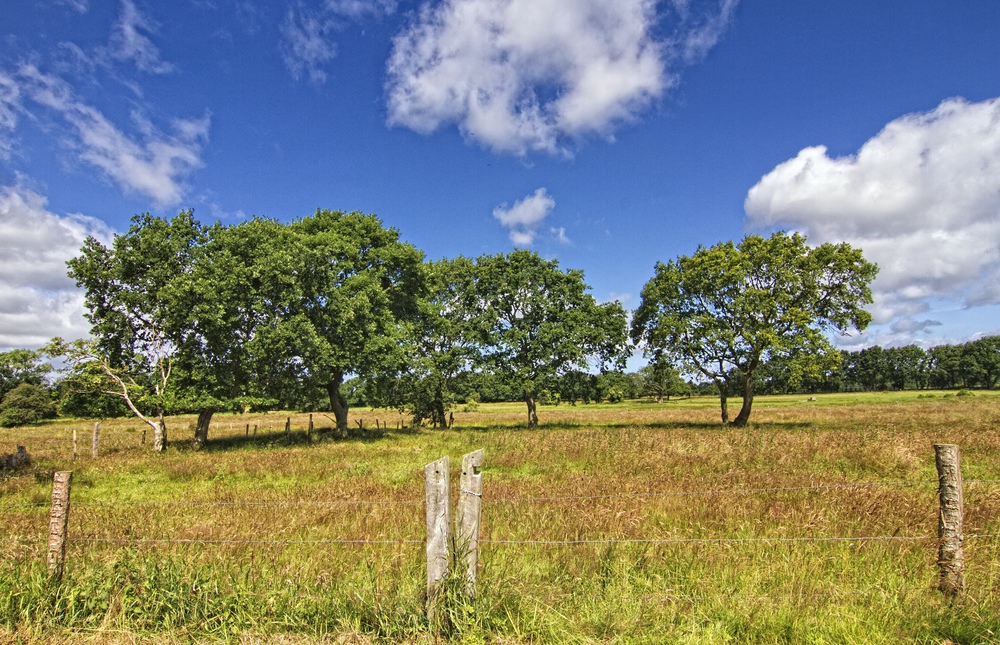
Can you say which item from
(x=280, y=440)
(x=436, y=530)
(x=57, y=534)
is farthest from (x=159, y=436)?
(x=436, y=530)

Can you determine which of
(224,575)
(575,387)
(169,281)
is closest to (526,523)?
(224,575)

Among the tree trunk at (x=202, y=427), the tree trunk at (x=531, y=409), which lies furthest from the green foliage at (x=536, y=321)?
the tree trunk at (x=202, y=427)

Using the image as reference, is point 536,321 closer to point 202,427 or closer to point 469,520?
point 202,427

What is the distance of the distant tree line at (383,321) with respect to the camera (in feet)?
77.6

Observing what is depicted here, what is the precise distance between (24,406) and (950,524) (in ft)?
261

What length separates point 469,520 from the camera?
4777mm

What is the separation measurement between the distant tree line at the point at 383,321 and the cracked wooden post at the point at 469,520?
68.5ft

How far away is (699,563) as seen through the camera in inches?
226

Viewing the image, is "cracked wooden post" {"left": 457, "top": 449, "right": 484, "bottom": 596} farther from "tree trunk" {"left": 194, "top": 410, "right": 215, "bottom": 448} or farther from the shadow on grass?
"tree trunk" {"left": 194, "top": 410, "right": 215, "bottom": 448}

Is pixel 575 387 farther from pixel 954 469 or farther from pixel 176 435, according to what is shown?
pixel 954 469

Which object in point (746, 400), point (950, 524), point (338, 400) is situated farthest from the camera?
point (746, 400)

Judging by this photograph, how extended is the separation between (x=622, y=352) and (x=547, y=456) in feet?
79.5

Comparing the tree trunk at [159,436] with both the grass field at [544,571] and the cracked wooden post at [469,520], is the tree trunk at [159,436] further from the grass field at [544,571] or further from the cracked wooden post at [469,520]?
the cracked wooden post at [469,520]

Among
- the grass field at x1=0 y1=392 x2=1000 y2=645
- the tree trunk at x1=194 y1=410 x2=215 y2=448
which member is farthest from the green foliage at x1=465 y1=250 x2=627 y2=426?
the grass field at x1=0 y1=392 x2=1000 y2=645
